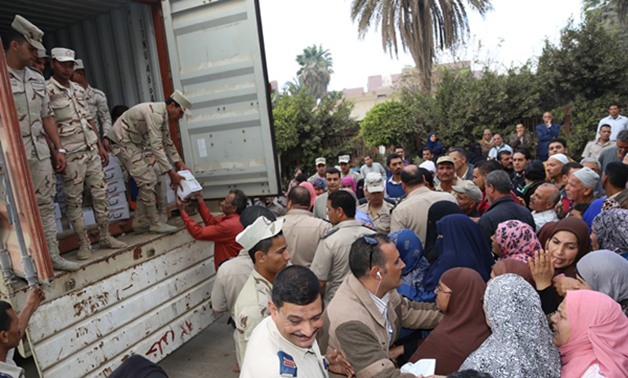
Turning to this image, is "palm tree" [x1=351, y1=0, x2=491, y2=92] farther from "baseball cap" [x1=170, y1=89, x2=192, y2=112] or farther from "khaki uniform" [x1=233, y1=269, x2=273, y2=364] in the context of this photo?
"khaki uniform" [x1=233, y1=269, x2=273, y2=364]

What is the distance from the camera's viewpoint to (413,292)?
2.89m

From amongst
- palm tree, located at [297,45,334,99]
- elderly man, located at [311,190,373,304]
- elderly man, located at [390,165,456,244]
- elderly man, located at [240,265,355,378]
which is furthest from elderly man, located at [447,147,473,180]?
palm tree, located at [297,45,334,99]

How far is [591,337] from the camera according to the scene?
185 centimetres

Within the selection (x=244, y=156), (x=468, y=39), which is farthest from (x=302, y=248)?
(x=468, y=39)

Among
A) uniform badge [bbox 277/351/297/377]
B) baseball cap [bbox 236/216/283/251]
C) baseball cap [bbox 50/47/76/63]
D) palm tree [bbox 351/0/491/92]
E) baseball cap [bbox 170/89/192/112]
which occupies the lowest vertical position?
uniform badge [bbox 277/351/297/377]

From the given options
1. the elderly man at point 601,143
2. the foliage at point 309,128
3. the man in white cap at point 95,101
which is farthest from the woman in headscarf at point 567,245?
the foliage at point 309,128

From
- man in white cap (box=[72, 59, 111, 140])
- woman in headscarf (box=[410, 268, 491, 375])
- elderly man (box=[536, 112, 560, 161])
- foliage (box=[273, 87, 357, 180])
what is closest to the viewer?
woman in headscarf (box=[410, 268, 491, 375])

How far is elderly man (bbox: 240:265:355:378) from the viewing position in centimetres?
152

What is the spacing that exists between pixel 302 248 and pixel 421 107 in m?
10.9

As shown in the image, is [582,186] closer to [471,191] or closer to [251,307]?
[471,191]

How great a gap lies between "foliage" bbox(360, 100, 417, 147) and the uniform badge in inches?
469

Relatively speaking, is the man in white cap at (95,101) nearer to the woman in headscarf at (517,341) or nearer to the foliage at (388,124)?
the woman in headscarf at (517,341)

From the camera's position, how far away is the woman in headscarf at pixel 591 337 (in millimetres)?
1815

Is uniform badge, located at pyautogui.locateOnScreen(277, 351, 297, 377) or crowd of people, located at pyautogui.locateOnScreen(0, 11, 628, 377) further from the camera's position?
crowd of people, located at pyautogui.locateOnScreen(0, 11, 628, 377)
